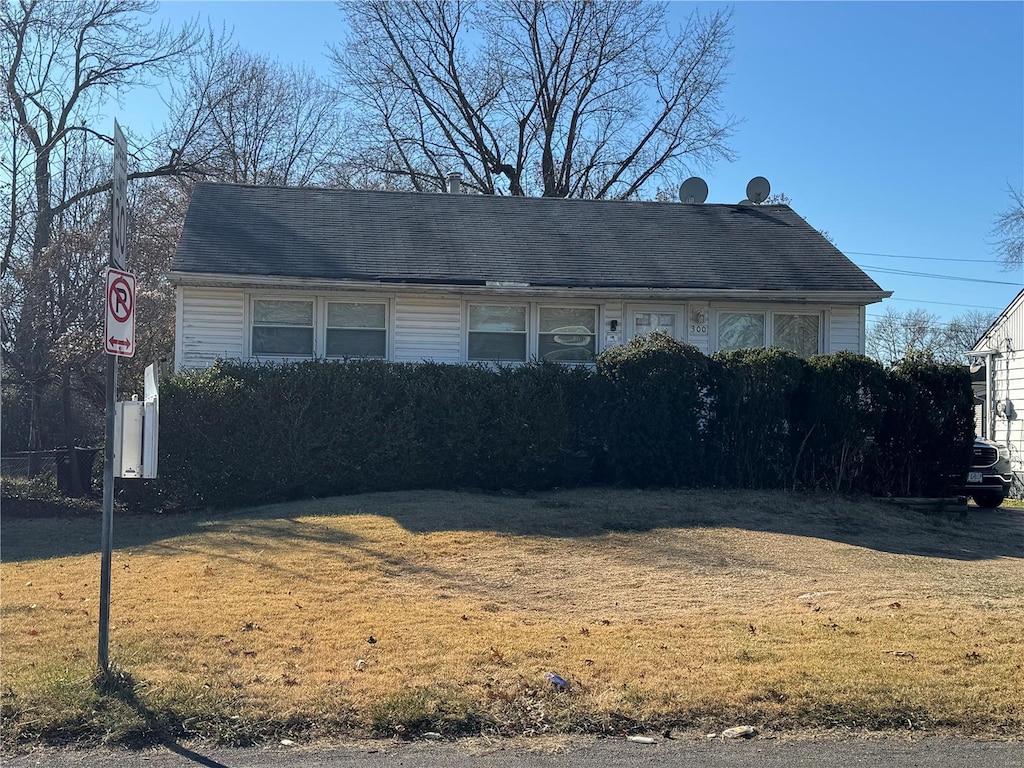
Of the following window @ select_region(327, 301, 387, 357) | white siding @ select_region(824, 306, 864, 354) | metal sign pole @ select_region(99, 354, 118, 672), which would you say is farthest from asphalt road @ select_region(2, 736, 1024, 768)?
white siding @ select_region(824, 306, 864, 354)

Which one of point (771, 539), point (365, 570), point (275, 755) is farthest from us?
point (771, 539)

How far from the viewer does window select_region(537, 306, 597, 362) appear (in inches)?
610

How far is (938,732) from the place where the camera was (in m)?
4.71

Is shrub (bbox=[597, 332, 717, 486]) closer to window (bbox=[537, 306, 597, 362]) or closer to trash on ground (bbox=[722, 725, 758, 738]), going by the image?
window (bbox=[537, 306, 597, 362])

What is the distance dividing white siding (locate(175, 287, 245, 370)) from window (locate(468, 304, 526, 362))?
3.84 metres

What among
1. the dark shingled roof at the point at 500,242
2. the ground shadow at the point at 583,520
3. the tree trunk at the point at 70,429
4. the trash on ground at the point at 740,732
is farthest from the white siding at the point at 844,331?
the tree trunk at the point at 70,429

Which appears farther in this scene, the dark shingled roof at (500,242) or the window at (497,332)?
the window at (497,332)

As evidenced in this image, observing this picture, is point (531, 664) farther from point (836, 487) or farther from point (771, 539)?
point (836, 487)

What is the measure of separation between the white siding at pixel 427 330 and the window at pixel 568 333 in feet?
4.95

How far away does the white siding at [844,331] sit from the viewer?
15.9m

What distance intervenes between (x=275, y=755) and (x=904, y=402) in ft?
35.5

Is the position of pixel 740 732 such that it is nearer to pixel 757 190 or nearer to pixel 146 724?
pixel 146 724

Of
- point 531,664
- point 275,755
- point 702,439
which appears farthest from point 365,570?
point 702,439

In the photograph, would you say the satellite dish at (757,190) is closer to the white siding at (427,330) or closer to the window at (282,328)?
the white siding at (427,330)
